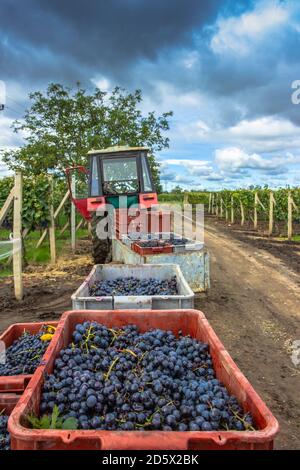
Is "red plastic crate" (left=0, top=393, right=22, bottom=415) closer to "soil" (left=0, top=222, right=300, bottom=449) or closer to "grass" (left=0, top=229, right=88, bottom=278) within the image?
"soil" (left=0, top=222, right=300, bottom=449)

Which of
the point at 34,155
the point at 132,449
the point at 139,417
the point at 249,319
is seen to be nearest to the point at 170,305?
the point at 139,417

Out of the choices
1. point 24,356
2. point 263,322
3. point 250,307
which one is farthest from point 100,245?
point 24,356

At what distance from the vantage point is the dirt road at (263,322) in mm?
3708

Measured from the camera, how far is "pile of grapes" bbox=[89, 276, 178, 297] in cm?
395

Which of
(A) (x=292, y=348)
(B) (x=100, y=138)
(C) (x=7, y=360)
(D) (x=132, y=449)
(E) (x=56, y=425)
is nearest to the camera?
(D) (x=132, y=449)

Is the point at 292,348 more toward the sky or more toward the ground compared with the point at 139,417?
more toward the ground

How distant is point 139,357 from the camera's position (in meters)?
2.26

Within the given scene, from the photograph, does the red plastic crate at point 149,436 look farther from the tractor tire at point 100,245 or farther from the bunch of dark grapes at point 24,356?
the tractor tire at point 100,245

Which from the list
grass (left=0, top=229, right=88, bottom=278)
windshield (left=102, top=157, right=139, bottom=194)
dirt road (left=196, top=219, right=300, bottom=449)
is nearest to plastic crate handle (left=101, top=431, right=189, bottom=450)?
dirt road (left=196, top=219, right=300, bottom=449)

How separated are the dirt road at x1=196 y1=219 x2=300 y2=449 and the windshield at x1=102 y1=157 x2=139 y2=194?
2.67m

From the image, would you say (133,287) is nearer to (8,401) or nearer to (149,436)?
(8,401)

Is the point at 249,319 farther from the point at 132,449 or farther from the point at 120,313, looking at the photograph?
the point at 132,449

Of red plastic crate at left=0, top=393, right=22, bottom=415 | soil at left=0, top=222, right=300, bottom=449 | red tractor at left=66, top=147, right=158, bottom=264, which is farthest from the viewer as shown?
red tractor at left=66, top=147, right=158, bottom=264
